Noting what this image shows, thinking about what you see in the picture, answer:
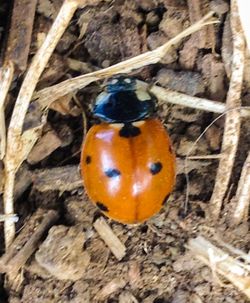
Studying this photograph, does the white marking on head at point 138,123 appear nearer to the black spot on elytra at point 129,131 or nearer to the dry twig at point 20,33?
the black spot on elytra at point 129,131

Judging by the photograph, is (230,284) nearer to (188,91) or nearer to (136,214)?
(136,214)

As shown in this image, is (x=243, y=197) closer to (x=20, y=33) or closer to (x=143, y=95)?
(x=143, y=95)

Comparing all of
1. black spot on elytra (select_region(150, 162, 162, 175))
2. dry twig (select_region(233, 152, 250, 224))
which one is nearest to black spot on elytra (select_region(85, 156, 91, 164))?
black spot on elytra (select_region(150, 162, 162, 175))

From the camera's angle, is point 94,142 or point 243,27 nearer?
point 243,27

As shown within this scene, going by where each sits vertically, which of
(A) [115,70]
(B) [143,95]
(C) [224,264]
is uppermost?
(A) [115,70]

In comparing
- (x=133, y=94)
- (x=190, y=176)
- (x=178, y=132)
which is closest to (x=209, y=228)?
(x=190, y=176)

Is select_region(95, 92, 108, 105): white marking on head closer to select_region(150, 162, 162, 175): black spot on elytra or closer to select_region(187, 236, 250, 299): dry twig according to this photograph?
select_region(150, 162, 162, 175): black spot on elytra

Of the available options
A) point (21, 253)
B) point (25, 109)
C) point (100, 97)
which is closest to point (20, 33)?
point (25, 109)
